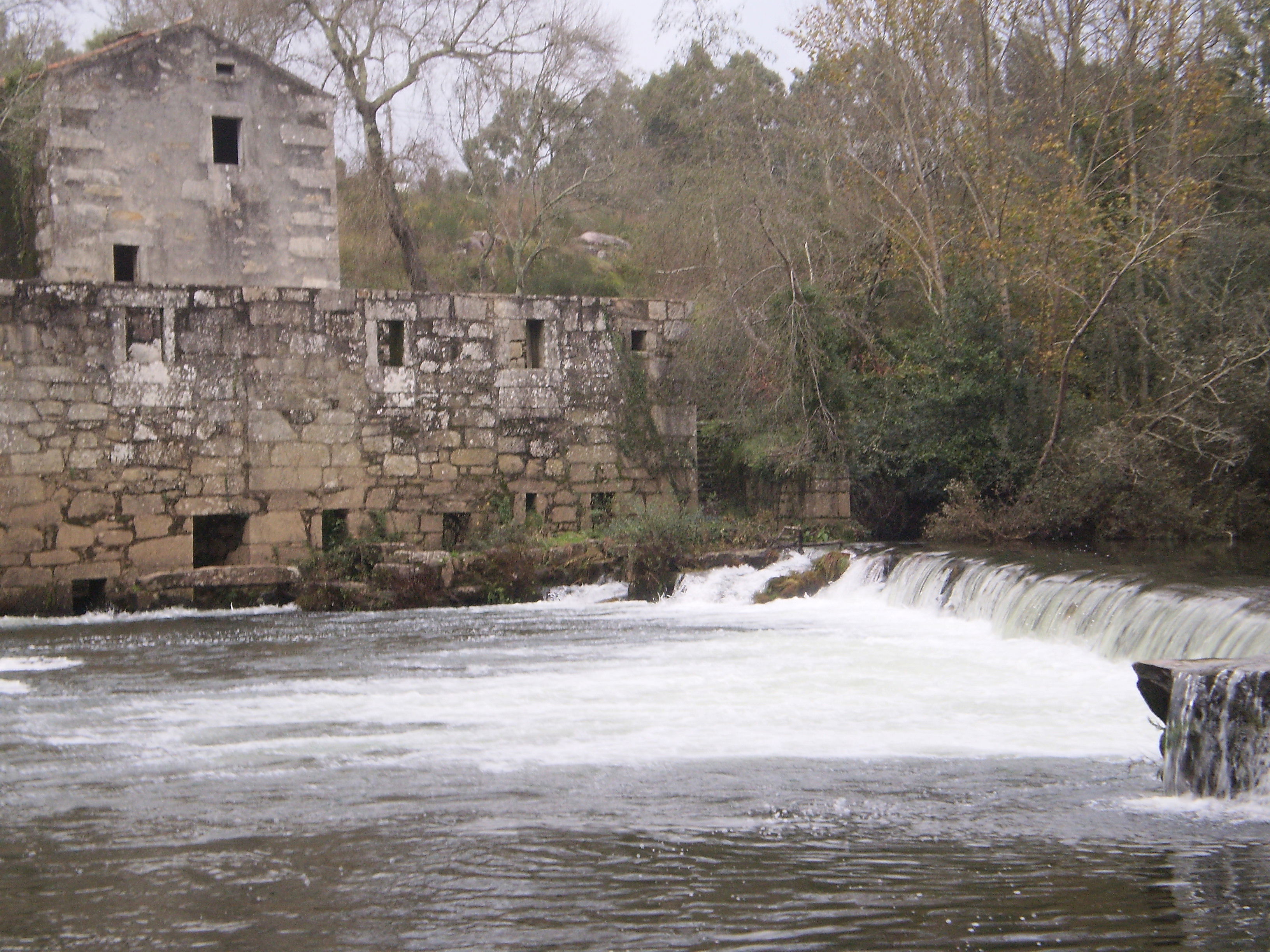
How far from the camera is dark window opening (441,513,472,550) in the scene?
52.6ft

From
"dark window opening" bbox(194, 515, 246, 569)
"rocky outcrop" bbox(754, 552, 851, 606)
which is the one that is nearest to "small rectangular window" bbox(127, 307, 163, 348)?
"dark window opening" bbox(194, 515, 246, 569)

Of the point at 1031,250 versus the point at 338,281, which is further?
the point at 338,281

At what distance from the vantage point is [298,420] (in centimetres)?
1525

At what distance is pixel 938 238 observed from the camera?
1895 cm

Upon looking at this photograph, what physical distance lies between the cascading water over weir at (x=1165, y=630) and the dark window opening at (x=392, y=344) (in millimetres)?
5731

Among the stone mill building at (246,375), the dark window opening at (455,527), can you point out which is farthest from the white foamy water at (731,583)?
the dark window opening at (455,527)

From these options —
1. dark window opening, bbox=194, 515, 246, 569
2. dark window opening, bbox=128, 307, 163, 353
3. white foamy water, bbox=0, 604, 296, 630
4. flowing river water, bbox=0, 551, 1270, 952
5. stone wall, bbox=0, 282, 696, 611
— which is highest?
dark window opening, bbox=128, 307, 163, 353

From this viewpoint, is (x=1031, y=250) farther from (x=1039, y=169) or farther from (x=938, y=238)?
(x=1039, y=169)

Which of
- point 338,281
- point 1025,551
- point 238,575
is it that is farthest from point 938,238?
point 238,575

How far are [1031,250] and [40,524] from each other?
12219 mm

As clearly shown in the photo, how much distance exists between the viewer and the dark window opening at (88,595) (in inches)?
Result: 567

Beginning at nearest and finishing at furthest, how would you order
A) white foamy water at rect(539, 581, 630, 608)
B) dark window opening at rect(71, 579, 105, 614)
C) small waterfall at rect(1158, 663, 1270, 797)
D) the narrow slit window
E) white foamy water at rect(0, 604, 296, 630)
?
small waterfall at rect(1158, 663, 1270, 797) < white foamy water at rect(0, 604, 296, 630) < dark window opening at rect(71, 579, 105, 614) < the narrow slit window < white foamy water at rect(539, 581, 630, 608)

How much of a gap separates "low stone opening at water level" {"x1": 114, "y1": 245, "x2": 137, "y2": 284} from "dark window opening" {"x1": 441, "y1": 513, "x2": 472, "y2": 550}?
5699 millimetres

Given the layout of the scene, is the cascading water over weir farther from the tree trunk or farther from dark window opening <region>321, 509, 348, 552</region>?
the tree trunk
